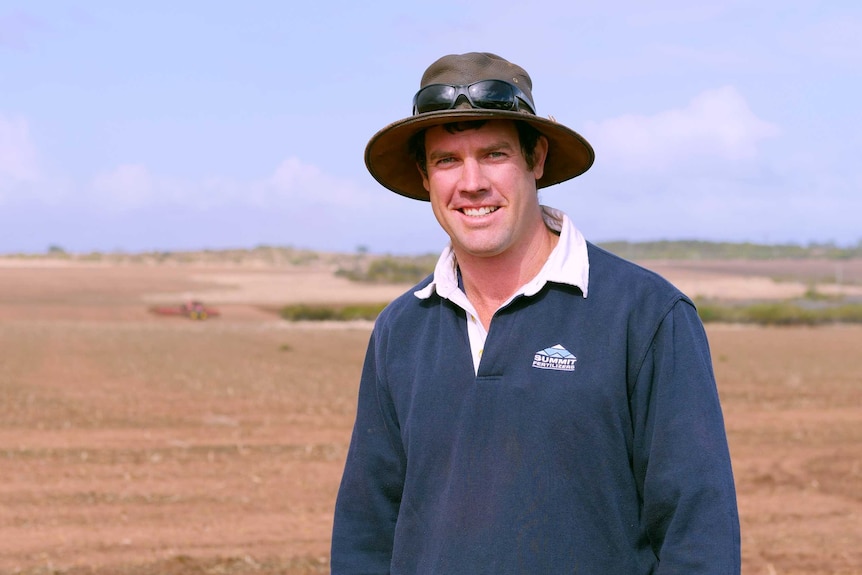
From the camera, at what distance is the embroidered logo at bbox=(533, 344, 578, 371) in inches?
84.4

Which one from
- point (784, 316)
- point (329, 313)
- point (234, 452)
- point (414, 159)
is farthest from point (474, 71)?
point (329, 313)

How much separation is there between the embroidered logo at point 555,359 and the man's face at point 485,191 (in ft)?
0.85

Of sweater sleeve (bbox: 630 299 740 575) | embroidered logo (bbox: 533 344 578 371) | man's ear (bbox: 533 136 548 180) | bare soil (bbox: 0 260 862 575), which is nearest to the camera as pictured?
sweater sleeve (bbox: 630 299 740 575)

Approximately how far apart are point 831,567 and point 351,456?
496 cm

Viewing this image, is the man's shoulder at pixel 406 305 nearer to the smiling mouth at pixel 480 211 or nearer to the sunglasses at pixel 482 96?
the smiling mouth at pixel 480 211

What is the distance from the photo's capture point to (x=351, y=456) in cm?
255

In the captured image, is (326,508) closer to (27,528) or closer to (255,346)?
(27,528)

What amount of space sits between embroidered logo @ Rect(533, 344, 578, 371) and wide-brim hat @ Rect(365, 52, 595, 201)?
0.50 meters

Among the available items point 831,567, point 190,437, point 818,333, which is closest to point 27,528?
point 190,437

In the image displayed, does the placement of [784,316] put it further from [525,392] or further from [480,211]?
[525,392]

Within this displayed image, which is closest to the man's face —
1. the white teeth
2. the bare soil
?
the white teeth

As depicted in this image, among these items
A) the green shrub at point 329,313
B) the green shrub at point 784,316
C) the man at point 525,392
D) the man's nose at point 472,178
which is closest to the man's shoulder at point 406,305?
the man at point 525,392

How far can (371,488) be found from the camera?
252 centimetres

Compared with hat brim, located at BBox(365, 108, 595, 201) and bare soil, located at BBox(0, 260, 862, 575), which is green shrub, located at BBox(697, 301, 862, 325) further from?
hat brim, located at BBox(365, 108, 595, 201)
